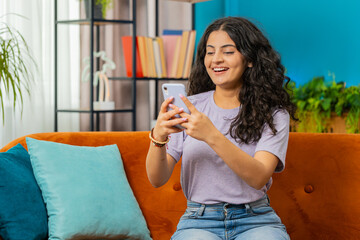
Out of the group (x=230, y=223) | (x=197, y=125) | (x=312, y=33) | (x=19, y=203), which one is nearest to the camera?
(x=197, y=125)

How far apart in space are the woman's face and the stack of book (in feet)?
5.89

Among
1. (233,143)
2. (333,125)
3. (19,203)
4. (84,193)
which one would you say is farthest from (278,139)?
(333,125)

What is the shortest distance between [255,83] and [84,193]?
0.75m

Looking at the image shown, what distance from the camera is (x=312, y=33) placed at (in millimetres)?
3842

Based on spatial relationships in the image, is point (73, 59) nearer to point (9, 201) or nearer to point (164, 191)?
point (164, 191)

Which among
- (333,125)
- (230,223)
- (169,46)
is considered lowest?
(230,223)

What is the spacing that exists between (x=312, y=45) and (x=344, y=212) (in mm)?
2223

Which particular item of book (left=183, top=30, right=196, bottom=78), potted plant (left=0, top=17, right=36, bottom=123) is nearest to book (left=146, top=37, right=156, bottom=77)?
book (left=183, top=30, right=196, bottom=78)

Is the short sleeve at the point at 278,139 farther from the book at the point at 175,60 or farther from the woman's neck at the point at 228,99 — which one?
the book at the point at 175,60

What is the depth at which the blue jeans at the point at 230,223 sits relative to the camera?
1.49 m

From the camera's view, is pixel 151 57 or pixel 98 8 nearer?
pixel 98 8

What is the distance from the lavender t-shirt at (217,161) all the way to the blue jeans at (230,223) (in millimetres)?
26

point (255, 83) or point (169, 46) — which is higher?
point (169, 46)

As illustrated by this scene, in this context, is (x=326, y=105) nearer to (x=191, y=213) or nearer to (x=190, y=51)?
(x=190, y=51)
